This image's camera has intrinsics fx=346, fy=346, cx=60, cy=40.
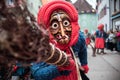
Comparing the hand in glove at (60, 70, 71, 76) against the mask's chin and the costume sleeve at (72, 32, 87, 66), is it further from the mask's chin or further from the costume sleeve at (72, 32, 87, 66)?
the costume sleeve at (72, 32, 87, 66)

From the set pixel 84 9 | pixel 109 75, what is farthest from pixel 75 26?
pixel 84 9

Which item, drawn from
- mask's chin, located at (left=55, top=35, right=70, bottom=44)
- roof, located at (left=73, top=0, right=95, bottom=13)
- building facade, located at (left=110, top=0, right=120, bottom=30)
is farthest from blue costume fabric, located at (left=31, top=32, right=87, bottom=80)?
roof, located at (left=73, top=0, right=95, bottom=13)

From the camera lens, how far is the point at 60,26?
9.32 ft

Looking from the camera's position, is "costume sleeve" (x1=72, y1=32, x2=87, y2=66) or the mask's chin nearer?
the mask's chin

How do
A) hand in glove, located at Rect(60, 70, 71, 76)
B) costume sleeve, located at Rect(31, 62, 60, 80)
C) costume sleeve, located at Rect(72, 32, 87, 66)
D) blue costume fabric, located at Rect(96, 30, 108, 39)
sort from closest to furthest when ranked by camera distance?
costume sleeve, located at Rect(31, 62, 60, 80)
hand in glove, located at Rect(60, 70, 71, 76)
costume sleeve, located at Rect(72, 32, 87, 66)
blue costume fabric, located at Rect(96, 30, 108, 39)

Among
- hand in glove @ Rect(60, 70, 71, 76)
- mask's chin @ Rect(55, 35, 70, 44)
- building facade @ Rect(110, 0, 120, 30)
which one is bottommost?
hand in glove @ Rect(60, 70, 71, 76)

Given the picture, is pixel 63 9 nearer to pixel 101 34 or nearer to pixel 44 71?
pixel 44 71

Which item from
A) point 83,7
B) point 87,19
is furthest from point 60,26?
point 83,7

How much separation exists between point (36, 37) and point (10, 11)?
0.15 m

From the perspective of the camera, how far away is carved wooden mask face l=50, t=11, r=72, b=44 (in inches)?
110

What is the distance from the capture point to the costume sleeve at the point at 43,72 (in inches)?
101

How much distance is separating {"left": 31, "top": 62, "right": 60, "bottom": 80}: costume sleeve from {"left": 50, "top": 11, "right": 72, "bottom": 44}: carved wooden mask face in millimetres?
268

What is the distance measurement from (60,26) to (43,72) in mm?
452

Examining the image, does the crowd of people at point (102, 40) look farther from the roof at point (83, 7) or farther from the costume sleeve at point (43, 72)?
the roof at point (83, 7)
